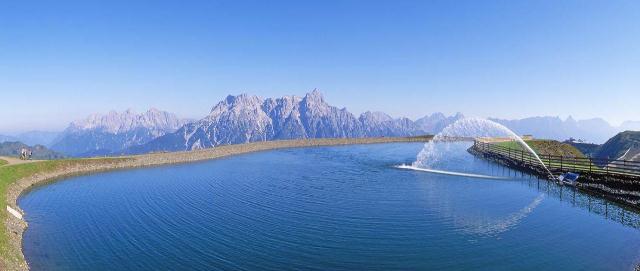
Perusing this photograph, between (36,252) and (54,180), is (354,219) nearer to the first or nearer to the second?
(36,252)

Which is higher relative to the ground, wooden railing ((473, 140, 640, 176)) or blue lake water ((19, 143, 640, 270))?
wooden railing ((473, 140, 640, 176))

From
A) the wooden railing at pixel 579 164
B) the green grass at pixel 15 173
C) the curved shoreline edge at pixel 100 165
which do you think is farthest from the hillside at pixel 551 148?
the green grass at pixel 15 173

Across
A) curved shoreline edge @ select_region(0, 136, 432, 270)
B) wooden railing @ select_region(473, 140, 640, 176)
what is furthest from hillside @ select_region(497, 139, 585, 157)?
curved shoreline edge @ select_region(0, 136, 432, 270)

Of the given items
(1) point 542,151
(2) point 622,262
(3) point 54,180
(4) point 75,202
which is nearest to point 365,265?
(2) point 622,262

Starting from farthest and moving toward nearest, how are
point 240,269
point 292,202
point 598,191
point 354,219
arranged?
point 598,191 < point 292,202 < point 354,219 < point 240,269

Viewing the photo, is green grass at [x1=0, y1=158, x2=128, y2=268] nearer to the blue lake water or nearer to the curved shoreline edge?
the curved shoreline edge

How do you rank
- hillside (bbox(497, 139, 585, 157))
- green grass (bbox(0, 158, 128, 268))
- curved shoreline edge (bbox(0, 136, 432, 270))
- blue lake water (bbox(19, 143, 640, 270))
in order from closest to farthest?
green grass (bbox(0, 158, 128, 268)), blue lake water (bbox(19, 143, 640, 270)), curved shoreline edge (bbox(0, 136, 432, 270)), hillside (bbox(497, 139, 585, 157))

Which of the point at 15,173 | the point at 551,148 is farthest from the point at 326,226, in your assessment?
the point at 551,148
